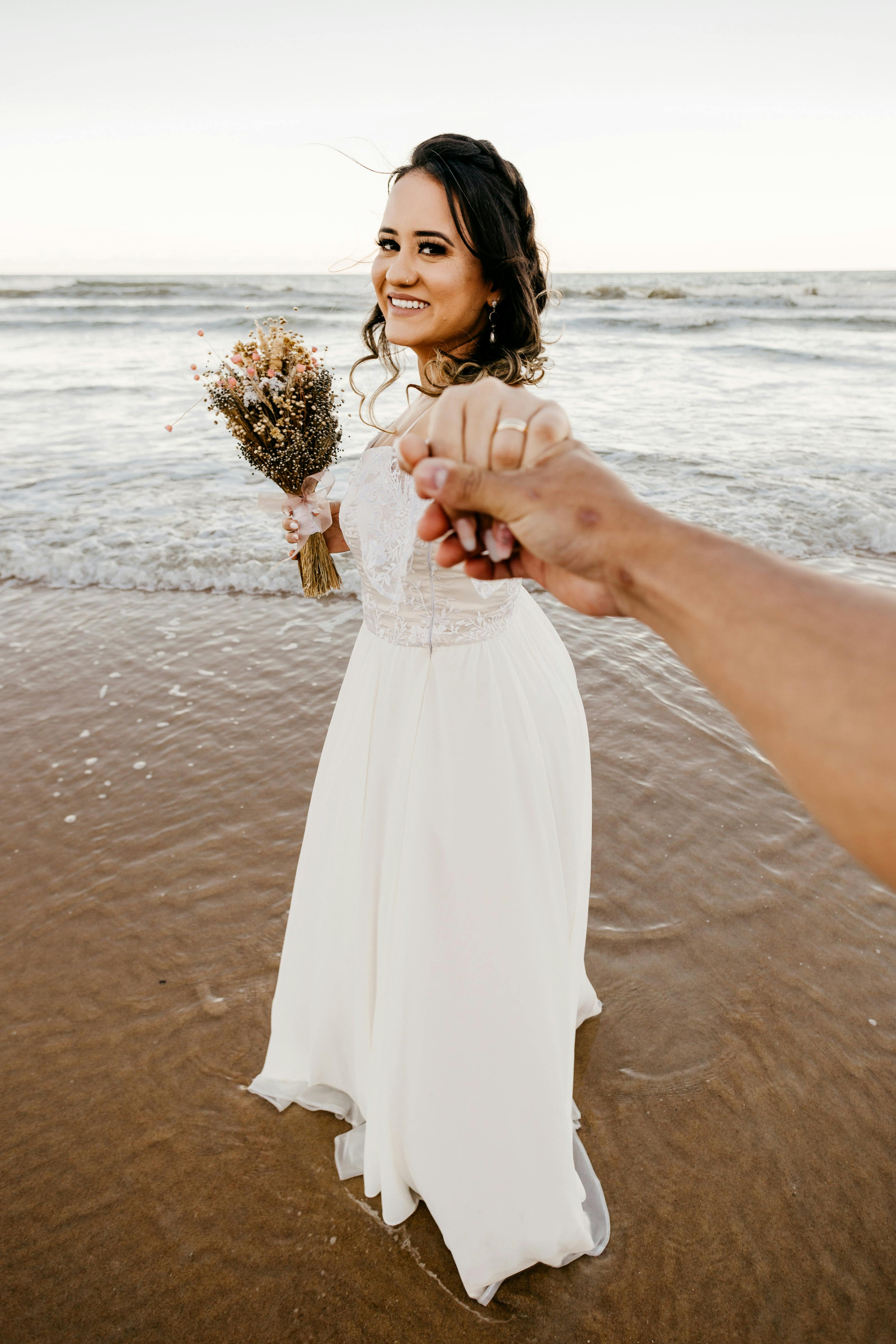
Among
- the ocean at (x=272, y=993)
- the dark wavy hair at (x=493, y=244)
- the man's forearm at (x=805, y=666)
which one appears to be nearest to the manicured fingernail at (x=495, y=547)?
the man's forearm at (x=805, y=666)

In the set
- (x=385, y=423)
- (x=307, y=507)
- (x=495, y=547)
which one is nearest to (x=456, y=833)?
(x=495, y=547)

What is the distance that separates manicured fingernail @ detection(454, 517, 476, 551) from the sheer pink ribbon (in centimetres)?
168

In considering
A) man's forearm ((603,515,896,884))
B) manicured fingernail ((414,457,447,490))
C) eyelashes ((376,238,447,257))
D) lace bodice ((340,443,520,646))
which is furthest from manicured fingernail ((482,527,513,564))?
eyelashes ((376,238,447,257))

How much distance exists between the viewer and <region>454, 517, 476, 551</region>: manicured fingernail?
3.39 ft

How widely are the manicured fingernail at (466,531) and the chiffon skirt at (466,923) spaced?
2.97 feet

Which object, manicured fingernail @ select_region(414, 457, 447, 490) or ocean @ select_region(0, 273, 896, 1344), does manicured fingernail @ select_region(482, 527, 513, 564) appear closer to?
manicured fingernail @ select_region(414, 457, 447, 490)

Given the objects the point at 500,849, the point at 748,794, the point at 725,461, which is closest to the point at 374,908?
the point at 500,849

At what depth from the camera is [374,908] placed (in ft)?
6.75

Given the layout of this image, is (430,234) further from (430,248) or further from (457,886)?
(457,886)

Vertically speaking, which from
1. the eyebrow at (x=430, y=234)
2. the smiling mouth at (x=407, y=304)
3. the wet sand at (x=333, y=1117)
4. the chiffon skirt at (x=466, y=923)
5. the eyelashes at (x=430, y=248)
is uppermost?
the eyebrow at (x=430, y=234)

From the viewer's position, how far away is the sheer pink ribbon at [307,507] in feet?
8.55

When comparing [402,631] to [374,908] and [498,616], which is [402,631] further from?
[374,908]

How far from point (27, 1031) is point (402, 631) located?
2.37 meters

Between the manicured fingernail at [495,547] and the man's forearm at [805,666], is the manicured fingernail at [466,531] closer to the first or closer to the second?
the manicured fingernail at [495,547]
